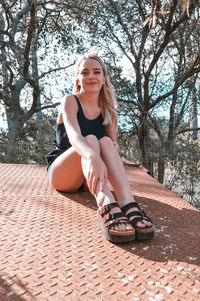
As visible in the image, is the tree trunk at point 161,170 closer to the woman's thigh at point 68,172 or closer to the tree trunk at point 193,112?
the tree trunk at point 193,112

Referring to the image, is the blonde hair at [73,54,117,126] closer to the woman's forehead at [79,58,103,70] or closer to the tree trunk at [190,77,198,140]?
the woman's forehead at [79,58,103,70]

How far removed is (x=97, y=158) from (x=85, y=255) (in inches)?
19.8

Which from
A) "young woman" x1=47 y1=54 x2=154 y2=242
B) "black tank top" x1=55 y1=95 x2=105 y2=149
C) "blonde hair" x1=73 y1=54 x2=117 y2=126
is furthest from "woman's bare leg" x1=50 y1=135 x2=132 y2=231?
"blonde hair" x1=73 y1=54 x2=117 y2=126

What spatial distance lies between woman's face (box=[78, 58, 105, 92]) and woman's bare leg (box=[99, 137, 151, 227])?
0.48m

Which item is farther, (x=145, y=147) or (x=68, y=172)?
(x=145, y=147)

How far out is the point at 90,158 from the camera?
1.49 m

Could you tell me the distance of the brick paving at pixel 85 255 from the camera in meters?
0.94

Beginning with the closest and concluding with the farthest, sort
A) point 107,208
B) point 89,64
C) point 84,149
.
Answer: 1. point 107,208
2. point 84,149
3. point 89,64

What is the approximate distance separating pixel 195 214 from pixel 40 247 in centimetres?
103

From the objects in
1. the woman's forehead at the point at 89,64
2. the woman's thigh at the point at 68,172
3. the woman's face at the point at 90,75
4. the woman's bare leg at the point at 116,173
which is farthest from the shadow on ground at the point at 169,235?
the woman's forehead at the point at 89,64

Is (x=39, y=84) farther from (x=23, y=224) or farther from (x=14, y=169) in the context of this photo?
(x=23, y=224)

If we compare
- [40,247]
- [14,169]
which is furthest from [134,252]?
[14,169]

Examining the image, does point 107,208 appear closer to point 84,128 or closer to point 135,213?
point 135,213

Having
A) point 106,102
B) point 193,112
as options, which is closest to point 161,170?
point 193,112
